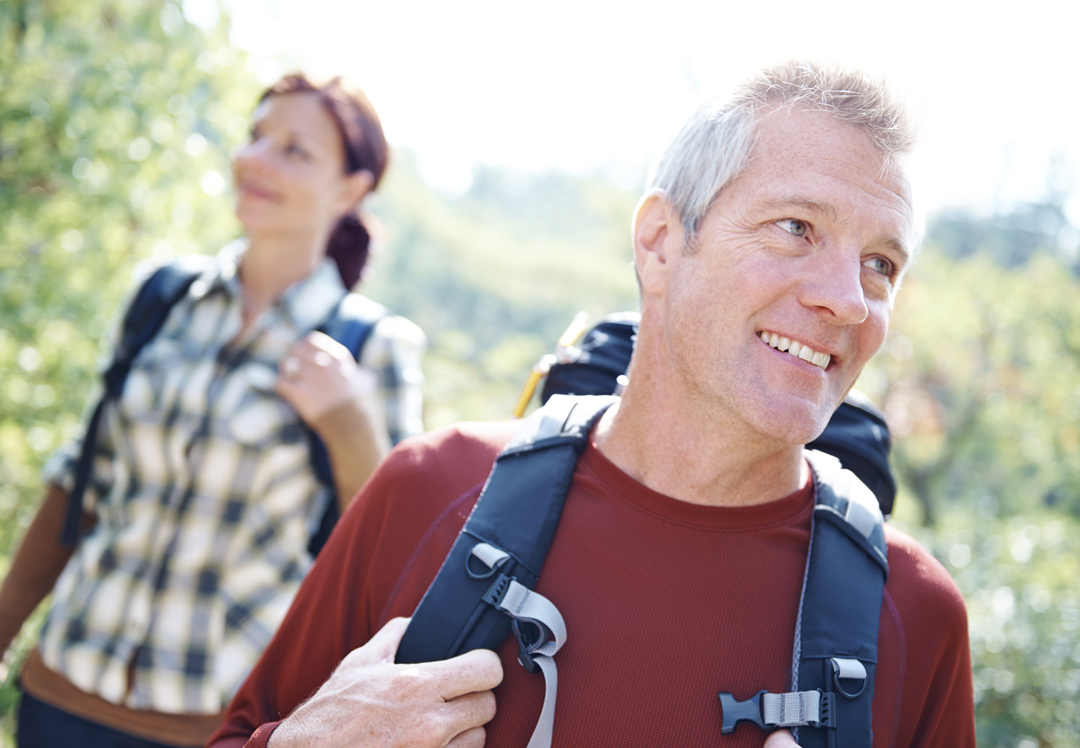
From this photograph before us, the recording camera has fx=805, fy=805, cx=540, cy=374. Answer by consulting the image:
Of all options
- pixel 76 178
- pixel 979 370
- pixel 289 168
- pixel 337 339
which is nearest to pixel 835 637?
pixel 337 339

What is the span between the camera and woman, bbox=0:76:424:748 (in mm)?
2027

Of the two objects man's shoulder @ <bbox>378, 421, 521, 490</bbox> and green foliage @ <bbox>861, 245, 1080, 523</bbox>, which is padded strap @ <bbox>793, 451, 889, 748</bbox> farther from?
green foliage @ <bbox>861, 245, 1080, 523</bbox>

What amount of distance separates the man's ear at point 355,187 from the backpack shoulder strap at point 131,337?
1.57ft

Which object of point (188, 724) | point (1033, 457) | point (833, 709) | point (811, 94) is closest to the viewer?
point (833, 709)

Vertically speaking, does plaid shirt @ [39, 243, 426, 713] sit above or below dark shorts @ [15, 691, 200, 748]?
above

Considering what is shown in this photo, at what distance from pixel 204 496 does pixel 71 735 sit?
2.17 feet

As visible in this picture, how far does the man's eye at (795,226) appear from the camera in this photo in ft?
4.38

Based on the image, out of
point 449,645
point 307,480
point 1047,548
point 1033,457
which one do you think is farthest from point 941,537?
point 449,645

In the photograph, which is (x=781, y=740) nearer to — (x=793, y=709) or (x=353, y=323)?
(x=793, y=709)

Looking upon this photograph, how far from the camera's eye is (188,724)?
79.8 inches

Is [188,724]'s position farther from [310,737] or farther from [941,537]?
[941,537]

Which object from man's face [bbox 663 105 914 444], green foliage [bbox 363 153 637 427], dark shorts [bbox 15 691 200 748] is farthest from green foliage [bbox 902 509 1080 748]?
green foliage [bbox 363 153 637 427]

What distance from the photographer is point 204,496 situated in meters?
2.10

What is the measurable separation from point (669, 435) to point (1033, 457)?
1117 centimetres
